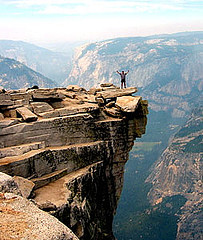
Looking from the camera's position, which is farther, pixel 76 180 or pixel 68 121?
pixel 68 121

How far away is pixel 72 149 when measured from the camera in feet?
107

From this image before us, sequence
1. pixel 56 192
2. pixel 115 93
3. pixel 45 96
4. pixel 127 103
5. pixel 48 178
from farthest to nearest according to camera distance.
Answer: pixel 115 93
pixel 127 103
pixel 45 96
pixel 48 178
pixel 56 192

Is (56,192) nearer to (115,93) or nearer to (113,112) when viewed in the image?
(113,112)

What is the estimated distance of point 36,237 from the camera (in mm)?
14711

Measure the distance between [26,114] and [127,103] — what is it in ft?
38.4

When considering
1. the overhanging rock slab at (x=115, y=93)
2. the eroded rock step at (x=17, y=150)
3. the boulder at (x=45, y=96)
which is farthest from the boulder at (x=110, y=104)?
the eroded rock step at (x=17, y=150)

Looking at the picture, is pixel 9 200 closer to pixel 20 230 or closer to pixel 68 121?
pixel 20 230

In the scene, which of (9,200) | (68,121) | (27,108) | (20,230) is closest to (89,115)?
(68,121)

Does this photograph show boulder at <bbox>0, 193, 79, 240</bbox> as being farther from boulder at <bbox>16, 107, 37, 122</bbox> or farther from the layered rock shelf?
boulder at <bbox>16, 107, 37, 122</bbox>

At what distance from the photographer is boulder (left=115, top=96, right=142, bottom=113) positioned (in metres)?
36.3

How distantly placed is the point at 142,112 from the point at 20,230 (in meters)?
25.5

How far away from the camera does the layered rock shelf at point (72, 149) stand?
2755cm

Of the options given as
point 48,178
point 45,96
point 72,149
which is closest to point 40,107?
point 45,96

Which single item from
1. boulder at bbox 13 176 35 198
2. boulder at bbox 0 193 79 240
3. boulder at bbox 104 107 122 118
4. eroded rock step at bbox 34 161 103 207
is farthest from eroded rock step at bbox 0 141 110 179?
boulder at bbox 0 193 79 240
